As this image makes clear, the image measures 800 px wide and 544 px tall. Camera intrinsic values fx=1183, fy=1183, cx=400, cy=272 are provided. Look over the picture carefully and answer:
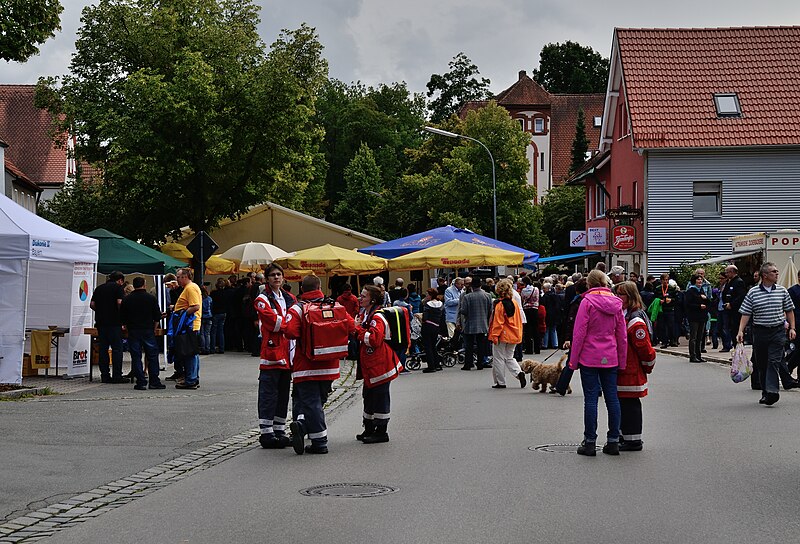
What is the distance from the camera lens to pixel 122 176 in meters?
36.5

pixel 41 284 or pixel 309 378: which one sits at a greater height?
pixel 41 284

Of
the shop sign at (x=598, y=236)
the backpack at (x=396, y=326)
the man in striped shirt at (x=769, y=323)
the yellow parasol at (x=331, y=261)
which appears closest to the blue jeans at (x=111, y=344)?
the backpack at (x=396, y=326)

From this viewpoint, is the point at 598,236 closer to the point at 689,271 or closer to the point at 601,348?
the point at 689,271

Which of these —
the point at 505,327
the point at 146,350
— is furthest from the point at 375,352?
the point at 505,327

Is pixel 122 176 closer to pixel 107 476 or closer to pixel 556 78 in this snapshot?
pixel 107 476

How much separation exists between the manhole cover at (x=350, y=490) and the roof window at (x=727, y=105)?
1400 inches

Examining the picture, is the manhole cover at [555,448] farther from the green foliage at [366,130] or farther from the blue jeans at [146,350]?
Result: the green foliage at [366,130]

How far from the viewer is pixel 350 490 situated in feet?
30.2

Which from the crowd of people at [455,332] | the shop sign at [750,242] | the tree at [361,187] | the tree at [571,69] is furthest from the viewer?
the tree at [571,69]

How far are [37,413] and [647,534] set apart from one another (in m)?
9.29

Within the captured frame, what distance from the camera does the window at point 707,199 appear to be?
4272cm

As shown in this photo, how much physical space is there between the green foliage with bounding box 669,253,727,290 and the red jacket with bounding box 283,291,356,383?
2360 cm

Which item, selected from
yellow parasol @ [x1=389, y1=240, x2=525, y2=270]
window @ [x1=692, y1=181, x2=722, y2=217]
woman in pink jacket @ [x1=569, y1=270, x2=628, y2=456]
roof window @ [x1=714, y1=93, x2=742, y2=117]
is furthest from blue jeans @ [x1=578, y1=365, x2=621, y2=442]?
roof window @ [x1=714, y1=93, x2=742, y2=117]

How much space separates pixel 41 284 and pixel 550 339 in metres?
12.9
